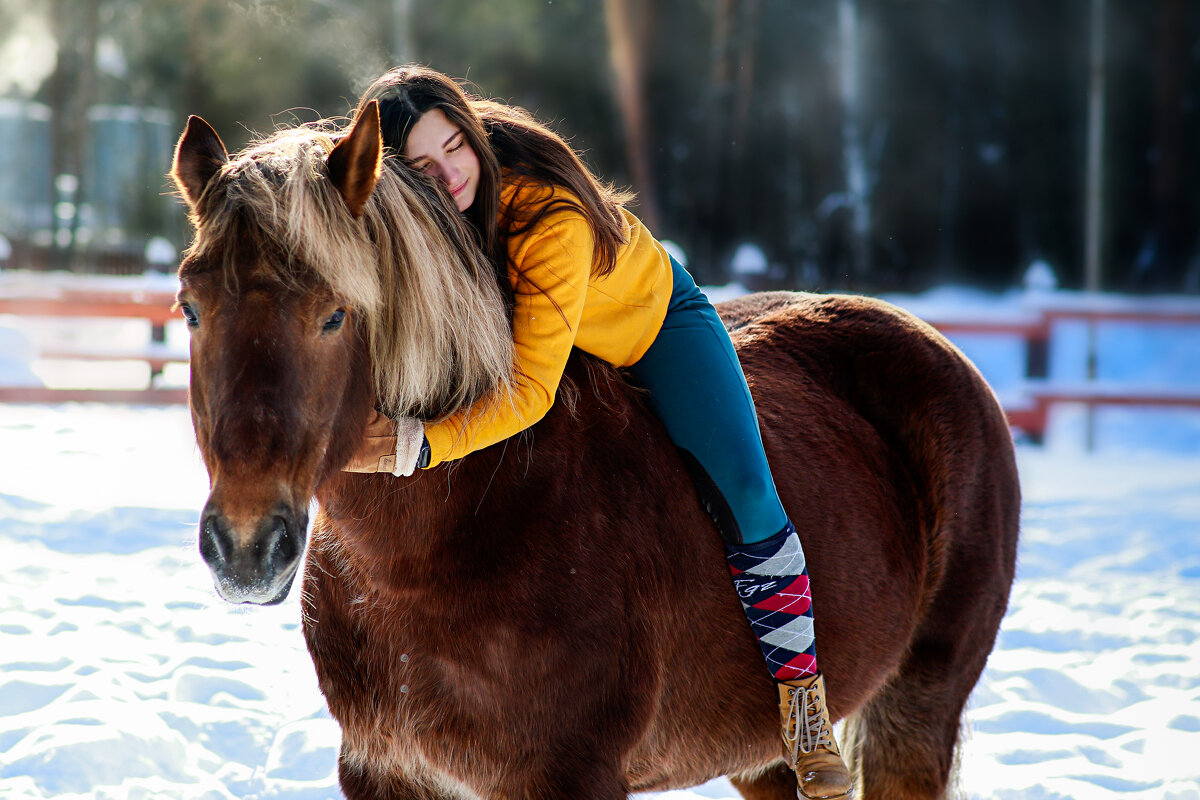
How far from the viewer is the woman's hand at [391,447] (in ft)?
4.83

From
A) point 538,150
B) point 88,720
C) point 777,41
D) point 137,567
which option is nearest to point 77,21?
point 777,41

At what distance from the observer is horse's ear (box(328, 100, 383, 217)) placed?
1.39 metres

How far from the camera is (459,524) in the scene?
5.34ft

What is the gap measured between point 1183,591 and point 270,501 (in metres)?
5.07

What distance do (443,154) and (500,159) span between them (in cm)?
16

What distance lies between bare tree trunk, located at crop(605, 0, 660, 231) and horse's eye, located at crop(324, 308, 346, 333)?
11.5 metres

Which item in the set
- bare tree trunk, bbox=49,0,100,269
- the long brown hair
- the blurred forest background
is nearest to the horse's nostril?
the long brown hair

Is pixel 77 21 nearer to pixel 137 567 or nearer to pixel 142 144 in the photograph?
pixel 142 144

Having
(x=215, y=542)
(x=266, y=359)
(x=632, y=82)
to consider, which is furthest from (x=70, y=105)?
(x=215, y=542)

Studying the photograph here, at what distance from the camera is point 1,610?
3.86m

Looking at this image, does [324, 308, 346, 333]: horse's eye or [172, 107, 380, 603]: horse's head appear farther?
[324, 308, 346, 333]: horse's eye

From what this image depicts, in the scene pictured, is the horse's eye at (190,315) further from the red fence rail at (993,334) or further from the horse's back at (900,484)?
the red fence rail at (993,334)

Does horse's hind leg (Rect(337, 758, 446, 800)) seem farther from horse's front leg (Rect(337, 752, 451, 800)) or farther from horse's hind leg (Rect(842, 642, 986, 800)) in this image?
horse's hind leg (Rect(842, 642, 986, 800))

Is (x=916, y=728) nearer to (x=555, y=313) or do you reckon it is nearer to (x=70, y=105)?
(x=555, y=313)
